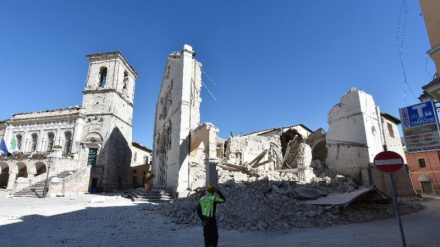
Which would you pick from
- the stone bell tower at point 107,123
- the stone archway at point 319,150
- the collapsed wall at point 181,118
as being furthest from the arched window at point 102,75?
the stone archway at point 319,150

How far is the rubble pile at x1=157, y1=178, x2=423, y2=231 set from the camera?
727cm

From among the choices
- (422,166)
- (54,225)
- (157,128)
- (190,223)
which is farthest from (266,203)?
(422,166)

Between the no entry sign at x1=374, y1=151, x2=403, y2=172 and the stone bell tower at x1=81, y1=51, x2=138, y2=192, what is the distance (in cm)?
2521

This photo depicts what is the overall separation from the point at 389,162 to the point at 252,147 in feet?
57.3

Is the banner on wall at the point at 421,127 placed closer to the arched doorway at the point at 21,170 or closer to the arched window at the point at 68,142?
the arched window at the point at 68,142

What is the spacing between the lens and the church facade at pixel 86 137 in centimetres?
2475

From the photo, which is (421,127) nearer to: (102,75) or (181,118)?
(181,118)

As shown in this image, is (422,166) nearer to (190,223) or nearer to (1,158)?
(190,223)

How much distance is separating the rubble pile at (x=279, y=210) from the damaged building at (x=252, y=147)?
123 inches

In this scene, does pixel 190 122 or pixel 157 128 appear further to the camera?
pixel 157 128

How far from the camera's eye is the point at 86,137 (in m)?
26.3

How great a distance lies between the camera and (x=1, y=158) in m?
25.9

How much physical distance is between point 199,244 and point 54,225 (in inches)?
213

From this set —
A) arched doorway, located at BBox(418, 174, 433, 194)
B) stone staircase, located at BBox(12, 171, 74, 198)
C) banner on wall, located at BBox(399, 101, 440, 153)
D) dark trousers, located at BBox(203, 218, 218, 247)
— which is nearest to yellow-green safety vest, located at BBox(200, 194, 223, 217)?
dark trousers, located at BBox(203, 218, 218, 247)
